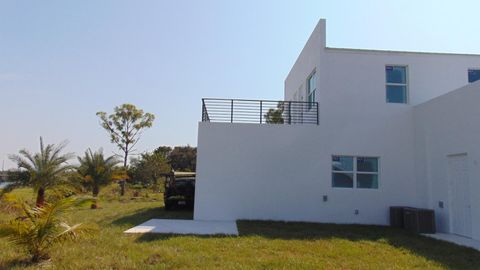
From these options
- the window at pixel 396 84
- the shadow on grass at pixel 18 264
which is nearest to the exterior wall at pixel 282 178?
the window at pixel 396 84

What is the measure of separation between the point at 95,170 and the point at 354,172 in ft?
41.5

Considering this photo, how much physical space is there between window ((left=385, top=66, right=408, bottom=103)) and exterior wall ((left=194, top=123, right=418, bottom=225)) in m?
1.81

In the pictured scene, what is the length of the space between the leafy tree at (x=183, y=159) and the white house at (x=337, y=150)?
1332 inches

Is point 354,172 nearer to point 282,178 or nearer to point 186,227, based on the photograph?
point 282,178

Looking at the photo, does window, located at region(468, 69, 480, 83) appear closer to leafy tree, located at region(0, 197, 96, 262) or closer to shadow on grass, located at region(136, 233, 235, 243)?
shadow on grass, located at region(136, 233, 235, 243)

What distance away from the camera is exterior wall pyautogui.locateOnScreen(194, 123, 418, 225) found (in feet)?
40.0

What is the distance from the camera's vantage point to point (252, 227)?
34.6 feet

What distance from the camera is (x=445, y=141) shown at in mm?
10820

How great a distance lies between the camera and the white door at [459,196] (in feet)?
32.1

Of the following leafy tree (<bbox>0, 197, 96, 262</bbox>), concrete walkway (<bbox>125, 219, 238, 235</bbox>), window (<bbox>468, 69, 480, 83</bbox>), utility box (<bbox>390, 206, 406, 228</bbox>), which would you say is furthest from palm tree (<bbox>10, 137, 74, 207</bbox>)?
window (<bbox>468, 69, 480, 83</bbox>)

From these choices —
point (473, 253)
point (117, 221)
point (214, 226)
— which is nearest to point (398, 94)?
point (473, 253)

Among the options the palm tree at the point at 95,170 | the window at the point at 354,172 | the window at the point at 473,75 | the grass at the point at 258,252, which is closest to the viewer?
the grass at the point at 258,252

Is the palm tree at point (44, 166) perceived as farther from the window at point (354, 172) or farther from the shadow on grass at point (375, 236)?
the window at point (354, 172)

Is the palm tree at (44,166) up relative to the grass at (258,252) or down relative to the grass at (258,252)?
up
